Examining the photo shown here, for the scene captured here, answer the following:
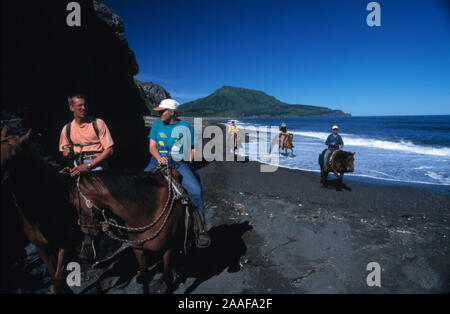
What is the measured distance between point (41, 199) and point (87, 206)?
0.48 m

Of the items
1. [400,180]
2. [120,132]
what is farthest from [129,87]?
[400,180]

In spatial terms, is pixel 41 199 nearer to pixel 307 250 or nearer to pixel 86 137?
pixel 86 137

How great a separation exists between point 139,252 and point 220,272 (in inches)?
73.2

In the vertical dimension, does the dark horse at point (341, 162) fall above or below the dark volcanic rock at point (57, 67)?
below

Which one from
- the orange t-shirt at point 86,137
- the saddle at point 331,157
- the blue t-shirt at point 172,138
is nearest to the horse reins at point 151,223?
the blue t-shirt at point 172,138

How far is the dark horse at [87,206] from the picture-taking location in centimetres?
225

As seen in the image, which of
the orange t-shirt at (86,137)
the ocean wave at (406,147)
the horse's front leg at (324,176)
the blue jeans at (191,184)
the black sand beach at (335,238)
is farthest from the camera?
the ocean wave at (406,147)

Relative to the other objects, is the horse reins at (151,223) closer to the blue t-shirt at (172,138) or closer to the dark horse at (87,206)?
the dark horse at (87,206)

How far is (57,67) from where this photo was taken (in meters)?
5.39

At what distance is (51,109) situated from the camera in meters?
5.05

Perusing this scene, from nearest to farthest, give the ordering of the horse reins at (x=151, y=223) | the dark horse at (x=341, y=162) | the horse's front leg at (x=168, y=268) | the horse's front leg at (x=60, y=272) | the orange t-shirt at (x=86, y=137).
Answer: the horse reins at (x=151, y=223) < the horse's front leg at (x=60, y=272) < the horse's front leg at (x=168, y=268) < the orange t-shirt at (x=86, y=137) < the dark horse at (x=341, y=162)

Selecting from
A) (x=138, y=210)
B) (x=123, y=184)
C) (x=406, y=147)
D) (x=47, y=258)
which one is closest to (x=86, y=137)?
(x=123, y=184)

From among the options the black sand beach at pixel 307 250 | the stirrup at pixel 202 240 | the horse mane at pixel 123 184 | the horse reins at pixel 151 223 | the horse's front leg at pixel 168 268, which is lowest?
the black sand beach at pixel 307 250
